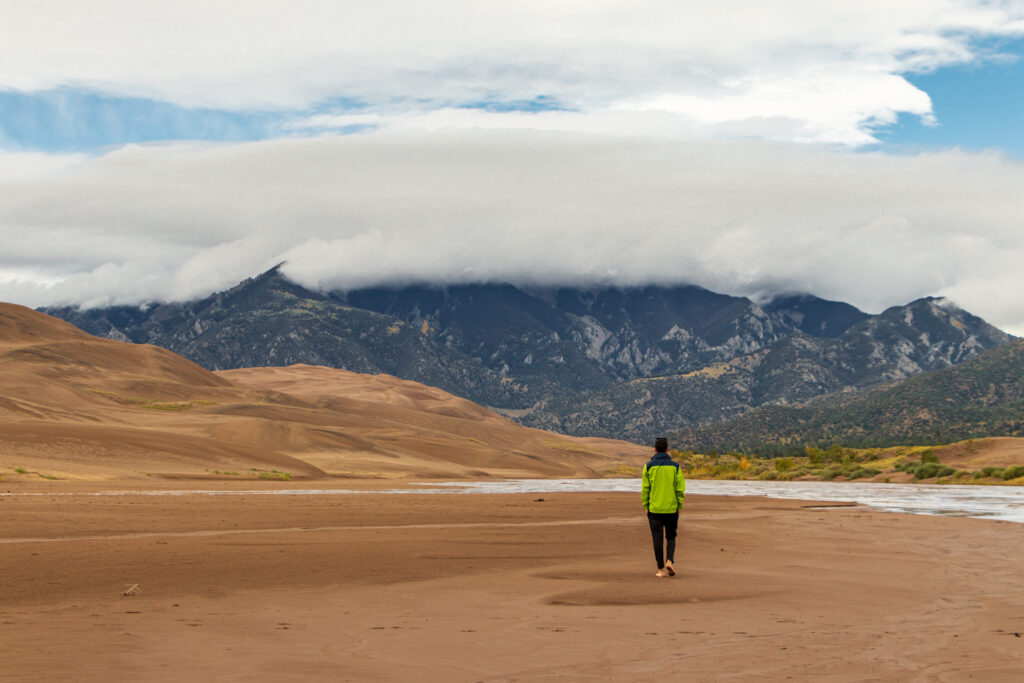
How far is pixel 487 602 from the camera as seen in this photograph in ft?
43.9

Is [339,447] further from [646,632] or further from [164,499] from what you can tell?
[646,632]

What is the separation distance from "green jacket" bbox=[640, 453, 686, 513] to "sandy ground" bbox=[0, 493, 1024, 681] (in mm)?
1211

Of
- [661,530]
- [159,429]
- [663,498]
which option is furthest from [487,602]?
[159,429]

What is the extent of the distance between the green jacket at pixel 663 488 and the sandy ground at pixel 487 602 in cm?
121

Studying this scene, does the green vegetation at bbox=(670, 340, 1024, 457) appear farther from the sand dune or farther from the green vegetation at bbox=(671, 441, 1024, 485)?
the sand dune

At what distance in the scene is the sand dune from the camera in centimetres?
5928

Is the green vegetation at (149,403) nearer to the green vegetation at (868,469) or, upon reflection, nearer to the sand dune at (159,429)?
the sand dune at (159,429)

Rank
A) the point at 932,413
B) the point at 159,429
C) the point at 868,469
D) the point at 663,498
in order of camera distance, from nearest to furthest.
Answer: the point at 663,498
the point at 868,469
the point at 159,429
the point at 932,413

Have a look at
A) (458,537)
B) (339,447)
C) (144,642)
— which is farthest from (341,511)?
(339,447)

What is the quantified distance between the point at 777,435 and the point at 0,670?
199 meters

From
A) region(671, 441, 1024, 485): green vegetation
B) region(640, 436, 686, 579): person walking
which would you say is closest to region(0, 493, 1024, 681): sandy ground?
region(640, 436, 686, 579): person walking

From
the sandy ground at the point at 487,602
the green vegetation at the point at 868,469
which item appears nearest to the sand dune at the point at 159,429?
the sandy ground at the point at 487,602

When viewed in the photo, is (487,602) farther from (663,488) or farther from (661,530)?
(663,488)

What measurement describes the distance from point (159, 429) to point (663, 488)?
84.7m
